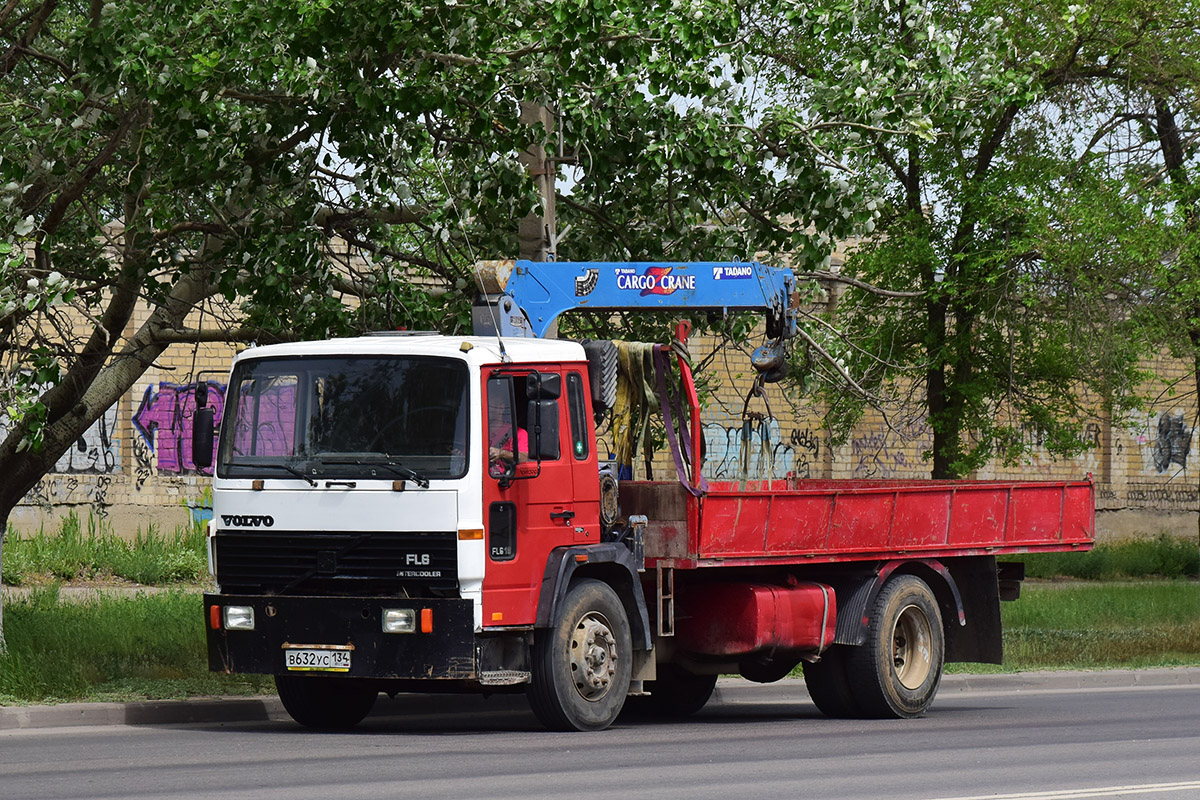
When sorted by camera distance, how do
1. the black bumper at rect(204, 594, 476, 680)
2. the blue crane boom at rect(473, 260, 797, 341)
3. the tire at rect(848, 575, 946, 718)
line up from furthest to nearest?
1. the tire at rect(848, 575, 946, 718)
2. the blue crane boom at rect(473, 260, 797, 341)
3. the black bumper at rect(204, 594, 476, 680)

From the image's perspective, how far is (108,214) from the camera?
1673 cm

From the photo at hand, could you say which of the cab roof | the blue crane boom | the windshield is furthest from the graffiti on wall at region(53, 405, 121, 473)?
the windshield

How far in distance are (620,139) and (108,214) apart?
533 centimetres

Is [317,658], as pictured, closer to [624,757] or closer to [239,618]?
[239,618]

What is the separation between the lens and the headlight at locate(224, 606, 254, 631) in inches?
448

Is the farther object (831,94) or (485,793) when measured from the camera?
(831,94)

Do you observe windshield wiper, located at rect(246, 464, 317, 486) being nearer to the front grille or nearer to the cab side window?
the front grille

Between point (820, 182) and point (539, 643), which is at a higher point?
point (820, 182)

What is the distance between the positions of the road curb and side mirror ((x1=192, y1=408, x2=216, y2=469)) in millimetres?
2009

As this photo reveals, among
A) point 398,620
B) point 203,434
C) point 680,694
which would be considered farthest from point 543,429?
point 680,694

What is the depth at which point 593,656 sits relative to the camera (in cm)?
1169

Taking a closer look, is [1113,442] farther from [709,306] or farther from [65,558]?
[709,306]

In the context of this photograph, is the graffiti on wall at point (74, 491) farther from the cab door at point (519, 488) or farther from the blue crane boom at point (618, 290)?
the cab door at point (519, 488)

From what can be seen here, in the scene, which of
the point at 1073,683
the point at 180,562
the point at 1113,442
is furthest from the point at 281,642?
the point at 1113,442
